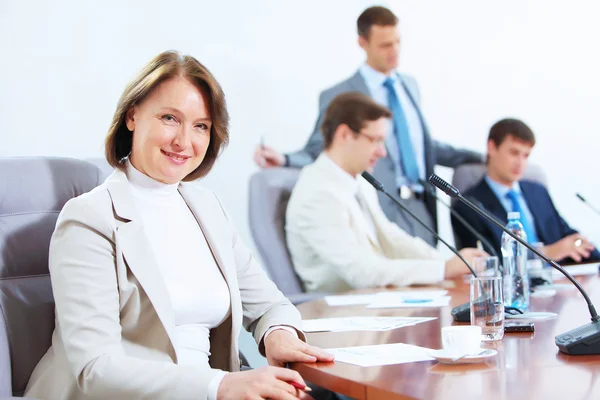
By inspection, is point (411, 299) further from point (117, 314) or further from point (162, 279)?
point (117, 314)

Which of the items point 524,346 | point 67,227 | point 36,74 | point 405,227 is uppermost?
point 36,74

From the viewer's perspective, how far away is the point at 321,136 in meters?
3.37

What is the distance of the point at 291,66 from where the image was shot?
10.8 ft

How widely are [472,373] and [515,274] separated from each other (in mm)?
983

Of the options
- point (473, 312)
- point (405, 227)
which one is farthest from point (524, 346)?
point (405, 227)

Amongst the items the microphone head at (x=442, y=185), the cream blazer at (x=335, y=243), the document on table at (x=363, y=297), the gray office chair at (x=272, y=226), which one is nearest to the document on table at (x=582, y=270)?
the cream blazer at (x=335, y=243)

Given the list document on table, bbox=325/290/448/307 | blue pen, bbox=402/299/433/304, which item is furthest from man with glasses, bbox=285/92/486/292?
blue pen, bbox=402/299/433/304

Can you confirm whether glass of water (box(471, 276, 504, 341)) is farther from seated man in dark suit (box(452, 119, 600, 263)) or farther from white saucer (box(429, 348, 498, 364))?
seated man in dark suit (box(452, 119, 600, 263))

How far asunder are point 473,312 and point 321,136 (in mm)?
1968

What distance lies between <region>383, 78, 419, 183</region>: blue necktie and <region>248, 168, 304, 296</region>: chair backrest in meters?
0.98

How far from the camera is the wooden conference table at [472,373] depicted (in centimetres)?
104

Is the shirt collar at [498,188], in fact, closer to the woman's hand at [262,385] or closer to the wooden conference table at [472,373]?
the wooden conference table at [472,373]

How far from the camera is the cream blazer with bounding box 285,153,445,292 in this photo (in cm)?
265

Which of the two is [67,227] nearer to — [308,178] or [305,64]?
[308,178]
